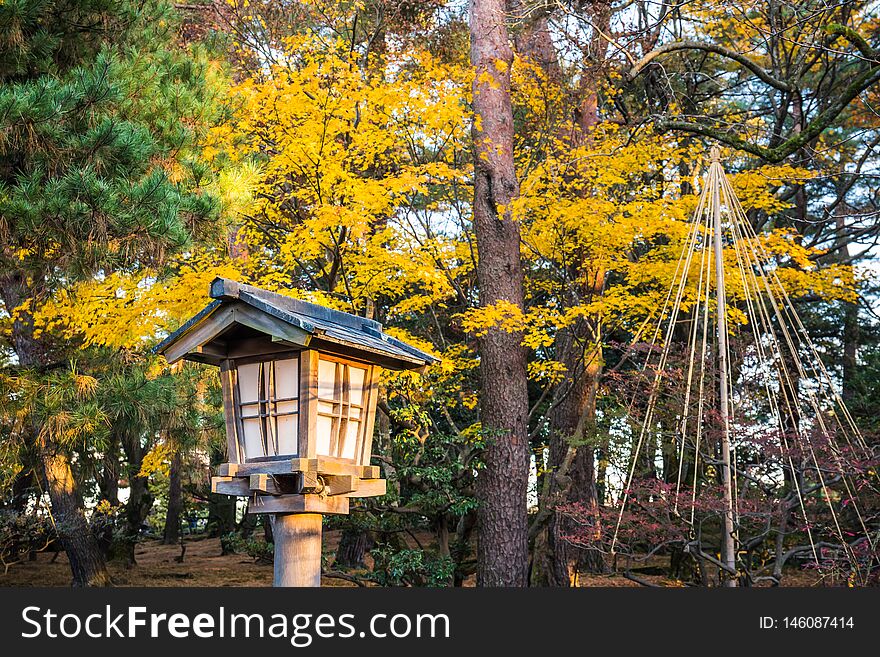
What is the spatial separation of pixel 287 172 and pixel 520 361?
2.89 meters

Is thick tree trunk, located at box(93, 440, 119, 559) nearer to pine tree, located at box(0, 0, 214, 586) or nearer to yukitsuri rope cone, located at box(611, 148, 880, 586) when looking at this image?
pine tree, located at box(0, 0, 214, 586)

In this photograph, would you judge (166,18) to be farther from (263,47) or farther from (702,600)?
(702,600)

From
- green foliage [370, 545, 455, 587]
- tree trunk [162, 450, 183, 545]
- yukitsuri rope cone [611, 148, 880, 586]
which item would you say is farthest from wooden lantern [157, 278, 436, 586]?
tree trunk [162, 450, 183, 545]

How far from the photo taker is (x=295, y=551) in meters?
3.76

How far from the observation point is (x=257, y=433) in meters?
3.79

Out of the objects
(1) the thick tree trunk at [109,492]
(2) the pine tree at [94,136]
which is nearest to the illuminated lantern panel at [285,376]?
(2) the pine tree at [94,136]

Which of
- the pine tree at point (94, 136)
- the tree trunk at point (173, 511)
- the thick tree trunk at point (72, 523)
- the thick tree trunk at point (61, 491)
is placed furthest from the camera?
the tree trunk at point (173, 511)

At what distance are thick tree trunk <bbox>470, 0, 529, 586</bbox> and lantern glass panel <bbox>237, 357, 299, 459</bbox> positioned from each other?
152 inches

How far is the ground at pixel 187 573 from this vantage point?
→ 10.6 m

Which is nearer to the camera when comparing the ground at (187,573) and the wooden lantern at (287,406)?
the wooden lantern at (287,406)

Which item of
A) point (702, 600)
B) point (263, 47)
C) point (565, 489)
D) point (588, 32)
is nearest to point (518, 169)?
point (588, 32)

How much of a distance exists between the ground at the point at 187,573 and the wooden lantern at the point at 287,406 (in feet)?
20.0

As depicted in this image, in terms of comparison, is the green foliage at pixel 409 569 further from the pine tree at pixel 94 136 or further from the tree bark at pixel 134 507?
the tree bark at pixel 134 507

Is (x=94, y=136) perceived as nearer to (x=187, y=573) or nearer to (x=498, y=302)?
(x=498, y=302)
